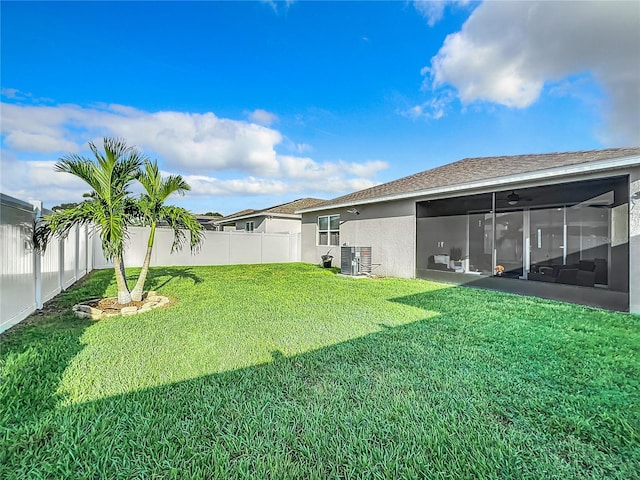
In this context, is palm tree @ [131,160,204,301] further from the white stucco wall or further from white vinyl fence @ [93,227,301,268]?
white vinyl fence @ [93,227,301,268]

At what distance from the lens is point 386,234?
11.6 m

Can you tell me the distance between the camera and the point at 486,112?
13.2m

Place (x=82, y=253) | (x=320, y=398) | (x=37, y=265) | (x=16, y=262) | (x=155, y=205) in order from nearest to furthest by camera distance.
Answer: (x=320, y=398), (x=16, y=262), (x=37, y=265), (x=155, y=205), (x=82, y=253)

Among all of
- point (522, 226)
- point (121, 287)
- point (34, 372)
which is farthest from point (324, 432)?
point (522, 226)

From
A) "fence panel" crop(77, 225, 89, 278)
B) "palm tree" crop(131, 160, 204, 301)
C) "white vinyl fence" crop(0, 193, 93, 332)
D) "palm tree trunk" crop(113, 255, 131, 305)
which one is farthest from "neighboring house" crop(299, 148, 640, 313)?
"fence panel" crop(77, 225, 89, 278)

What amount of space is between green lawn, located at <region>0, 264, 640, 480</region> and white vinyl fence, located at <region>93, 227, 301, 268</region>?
10331 mm

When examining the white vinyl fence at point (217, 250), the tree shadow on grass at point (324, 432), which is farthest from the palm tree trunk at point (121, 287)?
the white vinyl fence at point (217, 250)

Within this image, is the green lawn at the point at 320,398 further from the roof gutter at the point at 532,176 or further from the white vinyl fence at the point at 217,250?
the white vinyl fence at the point at 217,250

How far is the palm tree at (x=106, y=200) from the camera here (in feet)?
17.0

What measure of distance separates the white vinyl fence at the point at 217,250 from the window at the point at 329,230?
314cm

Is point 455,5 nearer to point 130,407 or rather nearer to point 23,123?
point 130,407

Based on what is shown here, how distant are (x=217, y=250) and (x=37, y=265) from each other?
37.2 feet

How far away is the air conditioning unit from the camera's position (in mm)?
11406

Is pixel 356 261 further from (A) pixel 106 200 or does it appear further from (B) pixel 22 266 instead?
(B) pixel 22 266
